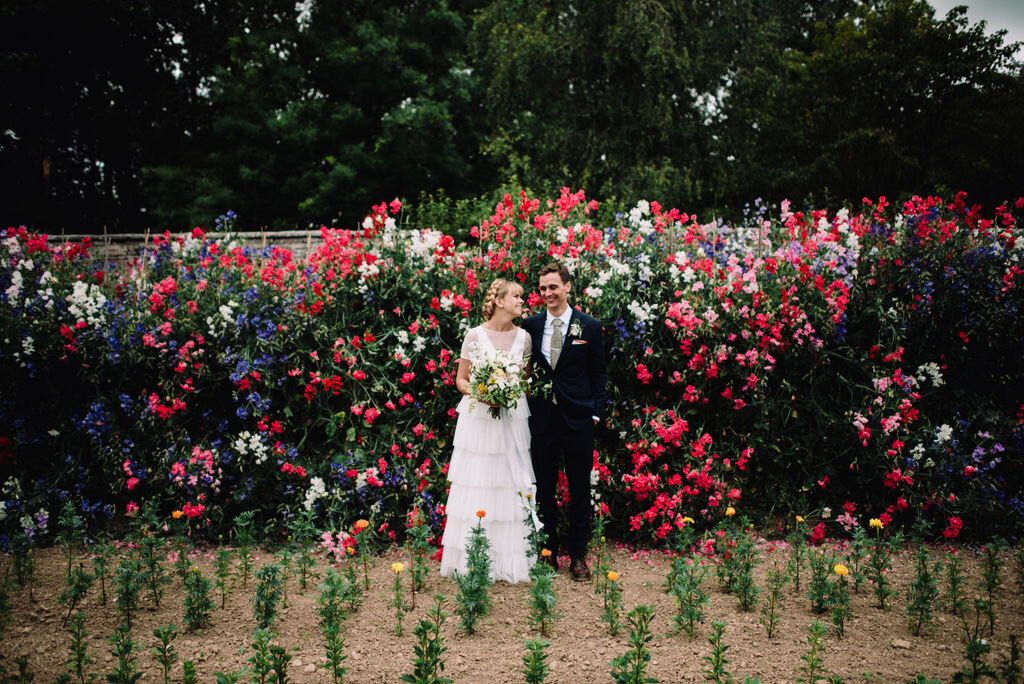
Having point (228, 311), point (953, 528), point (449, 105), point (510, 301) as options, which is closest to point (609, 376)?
point (510, 301)

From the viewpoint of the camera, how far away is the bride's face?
12.8ft

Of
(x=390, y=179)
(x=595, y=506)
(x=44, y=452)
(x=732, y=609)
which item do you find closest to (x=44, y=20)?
(x=390, y=179)

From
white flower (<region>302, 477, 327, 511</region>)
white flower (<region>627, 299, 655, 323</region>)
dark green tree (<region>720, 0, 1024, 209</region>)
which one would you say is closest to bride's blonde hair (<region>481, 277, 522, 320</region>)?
white flower (<region>627, 299, 655, 323</region>)

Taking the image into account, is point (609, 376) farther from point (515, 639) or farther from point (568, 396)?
point (515, 639)

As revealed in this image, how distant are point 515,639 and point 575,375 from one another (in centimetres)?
153

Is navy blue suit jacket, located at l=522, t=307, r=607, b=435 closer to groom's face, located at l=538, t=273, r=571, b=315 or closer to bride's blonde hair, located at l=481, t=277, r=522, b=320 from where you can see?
groom's face, located at l=538, t=273, r=571, b=315

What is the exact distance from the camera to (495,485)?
4.02 m

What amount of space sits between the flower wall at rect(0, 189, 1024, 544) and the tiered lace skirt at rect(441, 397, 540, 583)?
1.93 feet

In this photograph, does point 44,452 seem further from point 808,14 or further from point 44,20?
point 808,14

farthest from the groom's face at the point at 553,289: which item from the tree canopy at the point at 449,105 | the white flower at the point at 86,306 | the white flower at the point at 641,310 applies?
the tree canopy at the point at 449,105

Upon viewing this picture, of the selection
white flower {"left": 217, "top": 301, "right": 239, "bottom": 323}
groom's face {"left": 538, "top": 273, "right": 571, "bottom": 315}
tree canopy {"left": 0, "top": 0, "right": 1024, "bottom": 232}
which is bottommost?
white flower {"left": 217, "top": 301, "right": 239, "bottom": 323}

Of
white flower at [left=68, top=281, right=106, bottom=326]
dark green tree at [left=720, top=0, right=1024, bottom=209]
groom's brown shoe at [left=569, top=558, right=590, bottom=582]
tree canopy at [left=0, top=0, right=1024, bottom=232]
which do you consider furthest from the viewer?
dark green tree at [left=720, top=0, right=1024, bottom=209]

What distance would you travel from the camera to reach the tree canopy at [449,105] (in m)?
17.3

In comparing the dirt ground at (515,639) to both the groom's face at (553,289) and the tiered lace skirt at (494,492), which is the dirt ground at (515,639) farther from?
the groom's face at (553,289)
